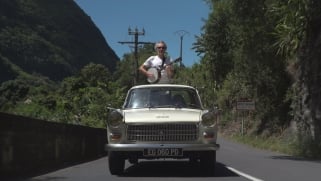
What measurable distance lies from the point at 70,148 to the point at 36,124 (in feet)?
10.5

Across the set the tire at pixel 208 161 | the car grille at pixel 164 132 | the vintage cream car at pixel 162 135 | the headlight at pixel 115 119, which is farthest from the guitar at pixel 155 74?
the tire at pixel 208 161

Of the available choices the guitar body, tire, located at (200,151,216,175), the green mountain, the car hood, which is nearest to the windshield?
the car hood

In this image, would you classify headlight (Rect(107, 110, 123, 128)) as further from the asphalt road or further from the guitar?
the guitar

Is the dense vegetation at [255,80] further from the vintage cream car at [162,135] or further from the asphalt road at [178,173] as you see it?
the vintage cream car at [162,135]

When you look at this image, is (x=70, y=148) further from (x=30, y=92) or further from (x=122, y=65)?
(x=122, y=65)

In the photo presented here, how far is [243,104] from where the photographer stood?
4016 centimetres

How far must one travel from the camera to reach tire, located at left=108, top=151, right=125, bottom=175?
1192cm

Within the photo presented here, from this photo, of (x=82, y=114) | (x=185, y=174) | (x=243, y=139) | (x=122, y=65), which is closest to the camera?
(x=185, y=174)

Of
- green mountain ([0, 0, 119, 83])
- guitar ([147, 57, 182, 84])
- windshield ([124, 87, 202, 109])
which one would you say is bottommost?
windshield ([124, 87, 202, 109])

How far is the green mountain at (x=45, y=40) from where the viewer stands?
133 m

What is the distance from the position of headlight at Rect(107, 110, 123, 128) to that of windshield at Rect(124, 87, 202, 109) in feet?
2.86

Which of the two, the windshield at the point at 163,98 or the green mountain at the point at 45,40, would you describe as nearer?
the windshield at the point at 163,98

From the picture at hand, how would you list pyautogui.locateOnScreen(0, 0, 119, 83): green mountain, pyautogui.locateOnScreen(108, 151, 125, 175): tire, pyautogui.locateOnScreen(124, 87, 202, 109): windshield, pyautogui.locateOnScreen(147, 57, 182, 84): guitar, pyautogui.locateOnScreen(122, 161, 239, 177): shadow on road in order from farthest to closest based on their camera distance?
pyautogui.locateOnScreen(0, 0, 119, 83): green mountain → pyautogui.locateOnScreen(147, 57, 182, 84): guitar → pyautogui.locateOnScreen(124, 87, 202, 109): windshield → pyautogui.locateOnScreen(122, 161, 239, 177): shadow on road → pyautogui.locateOnScreen(108, 151, 125, 175): tire

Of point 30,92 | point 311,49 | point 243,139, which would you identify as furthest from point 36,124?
point 30,92
